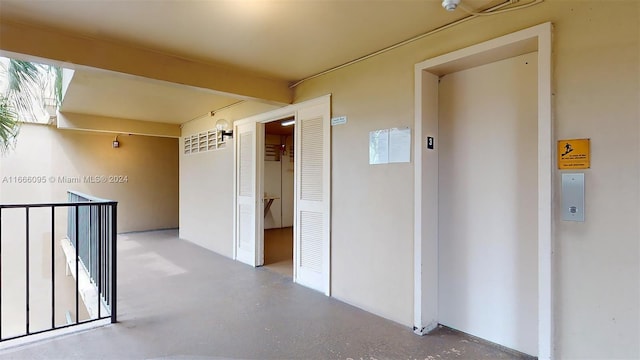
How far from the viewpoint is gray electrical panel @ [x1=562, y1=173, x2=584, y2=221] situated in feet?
6.02

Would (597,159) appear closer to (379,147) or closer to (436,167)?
(436,167)

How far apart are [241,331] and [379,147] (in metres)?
1.90

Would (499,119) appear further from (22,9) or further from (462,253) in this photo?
(22,9)

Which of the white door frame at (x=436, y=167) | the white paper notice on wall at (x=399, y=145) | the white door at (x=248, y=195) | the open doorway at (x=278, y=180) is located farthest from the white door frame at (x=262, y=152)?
the open doorway at (x=278, y=180)

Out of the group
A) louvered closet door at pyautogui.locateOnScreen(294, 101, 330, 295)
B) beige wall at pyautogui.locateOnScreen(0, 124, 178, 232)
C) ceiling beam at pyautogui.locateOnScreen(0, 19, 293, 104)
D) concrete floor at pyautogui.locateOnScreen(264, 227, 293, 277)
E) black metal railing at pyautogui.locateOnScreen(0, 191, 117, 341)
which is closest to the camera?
ceiling beam at pyautogui.locateOnScreen(0, 19, 293, 104)

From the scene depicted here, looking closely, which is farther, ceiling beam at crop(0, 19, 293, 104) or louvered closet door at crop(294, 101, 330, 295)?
louvered closet door at crop(294, 101, 330, 295)

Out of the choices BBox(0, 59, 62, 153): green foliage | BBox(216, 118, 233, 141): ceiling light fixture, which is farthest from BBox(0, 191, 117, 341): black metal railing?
BBox(216, 118, 233, 141): ceiling light fixture

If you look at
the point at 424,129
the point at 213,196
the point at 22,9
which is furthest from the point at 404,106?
the point at 213,196

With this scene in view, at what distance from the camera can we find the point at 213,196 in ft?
18.1

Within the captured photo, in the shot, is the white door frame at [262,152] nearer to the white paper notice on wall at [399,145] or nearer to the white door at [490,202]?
the white paper notice on wall at [399,145]

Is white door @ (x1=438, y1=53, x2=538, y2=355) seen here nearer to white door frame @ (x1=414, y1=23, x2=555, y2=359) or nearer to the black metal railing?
white door frame @ (x1=414, y1=23, x2=555, y2=359)

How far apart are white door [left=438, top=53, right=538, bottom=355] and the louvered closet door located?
119 centimetres
